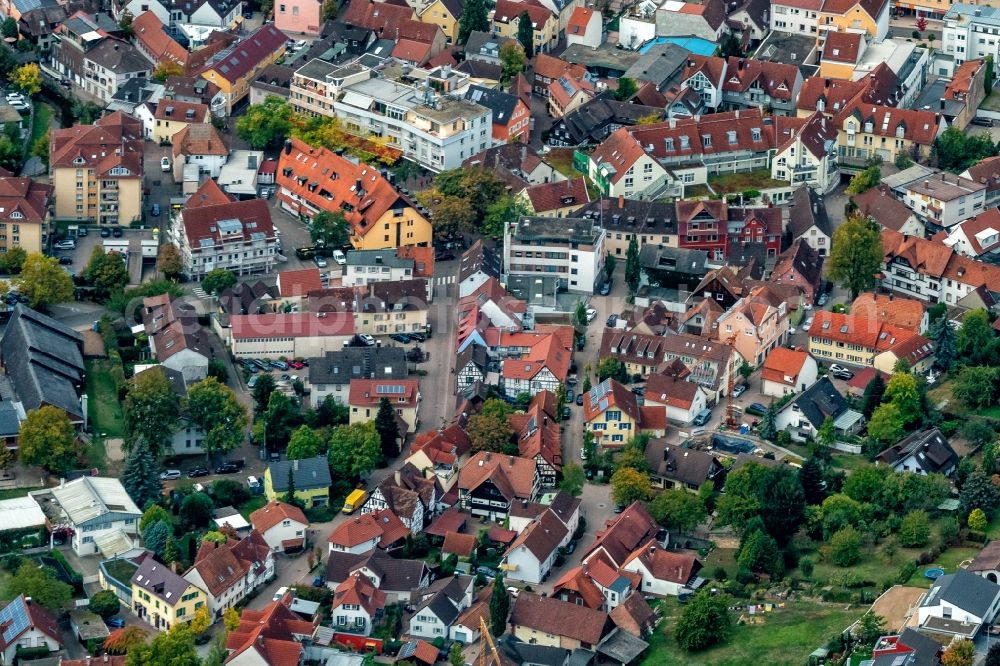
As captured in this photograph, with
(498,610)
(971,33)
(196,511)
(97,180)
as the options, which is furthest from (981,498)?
(97,180)

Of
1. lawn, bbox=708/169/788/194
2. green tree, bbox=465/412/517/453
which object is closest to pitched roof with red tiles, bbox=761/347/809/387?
green tree, bbox=465/412/517/453

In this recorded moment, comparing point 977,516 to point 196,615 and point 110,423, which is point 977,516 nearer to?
point 196,615

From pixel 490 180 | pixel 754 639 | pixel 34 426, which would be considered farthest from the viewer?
pixel 490 180

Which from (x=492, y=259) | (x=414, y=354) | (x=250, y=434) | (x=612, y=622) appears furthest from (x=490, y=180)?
(x=612, y=622)

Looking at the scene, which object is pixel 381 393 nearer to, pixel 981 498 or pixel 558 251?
pixel 558 251

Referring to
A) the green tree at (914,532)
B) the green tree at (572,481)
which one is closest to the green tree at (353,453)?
the green tree at (572,481)

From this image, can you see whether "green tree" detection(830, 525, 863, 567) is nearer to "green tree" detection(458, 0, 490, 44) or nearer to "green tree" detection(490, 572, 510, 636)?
"green tree" detection(490, 572, 510, 636)
